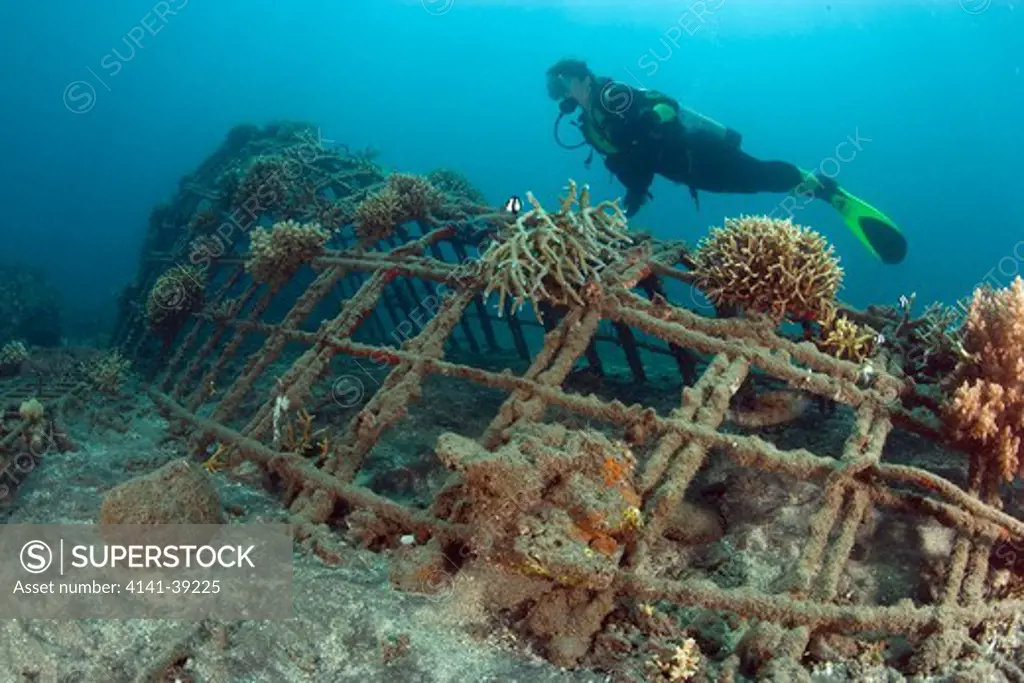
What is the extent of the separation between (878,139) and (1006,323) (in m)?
108

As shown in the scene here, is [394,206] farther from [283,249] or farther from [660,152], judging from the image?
[660,152]

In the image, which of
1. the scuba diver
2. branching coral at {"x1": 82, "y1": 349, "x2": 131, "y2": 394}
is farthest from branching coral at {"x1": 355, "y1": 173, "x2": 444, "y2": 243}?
branching coral at {"x1": 82, "y1": 349, "x2": 131, "y2": 394}

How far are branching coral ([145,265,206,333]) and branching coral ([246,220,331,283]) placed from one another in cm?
211

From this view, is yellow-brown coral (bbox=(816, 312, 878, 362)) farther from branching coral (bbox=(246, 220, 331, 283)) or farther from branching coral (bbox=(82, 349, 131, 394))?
branching coral (bbox=(82, 349, 131, 394))

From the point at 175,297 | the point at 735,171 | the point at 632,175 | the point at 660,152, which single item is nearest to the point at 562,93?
the point at 632,175

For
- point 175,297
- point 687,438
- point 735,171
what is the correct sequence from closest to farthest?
point 687,438
point 175,297
point 735,171

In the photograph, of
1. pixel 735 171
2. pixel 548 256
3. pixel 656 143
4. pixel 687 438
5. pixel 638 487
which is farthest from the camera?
pixel 735 171

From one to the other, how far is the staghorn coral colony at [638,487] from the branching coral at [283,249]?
74cm

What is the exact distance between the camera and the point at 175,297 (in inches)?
418

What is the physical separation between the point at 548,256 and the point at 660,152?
20.2ft

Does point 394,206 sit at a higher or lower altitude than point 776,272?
higher

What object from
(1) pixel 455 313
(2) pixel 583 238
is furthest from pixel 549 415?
(2) pixel 583 238

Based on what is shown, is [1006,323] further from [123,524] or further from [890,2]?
[890,2]

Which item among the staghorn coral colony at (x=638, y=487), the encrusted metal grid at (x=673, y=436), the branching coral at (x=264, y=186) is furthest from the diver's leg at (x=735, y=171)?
the branching coral at (x=264, y=186)
